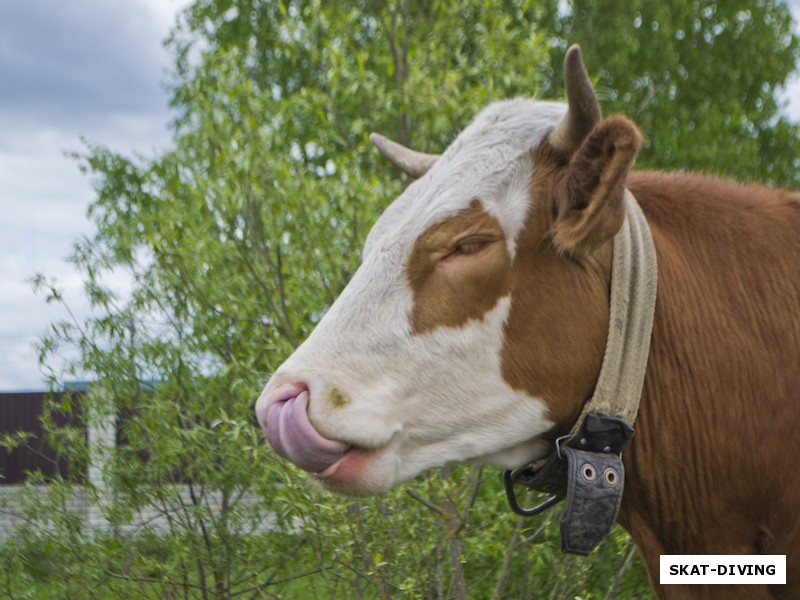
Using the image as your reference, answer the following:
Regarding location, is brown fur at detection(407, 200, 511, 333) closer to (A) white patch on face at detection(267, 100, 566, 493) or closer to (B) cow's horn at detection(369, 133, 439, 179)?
(A) white patch on face at detection(267, 100, 566, 493)

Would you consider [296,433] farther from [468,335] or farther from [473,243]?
[473,243]

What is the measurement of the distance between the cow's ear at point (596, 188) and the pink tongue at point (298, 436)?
74 centimetres

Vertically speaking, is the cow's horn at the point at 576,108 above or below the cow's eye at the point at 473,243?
above

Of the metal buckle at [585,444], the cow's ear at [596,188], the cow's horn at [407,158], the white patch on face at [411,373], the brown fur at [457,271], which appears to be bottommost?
the metal buckle at [585,444]

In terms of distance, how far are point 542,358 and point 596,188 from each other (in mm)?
434

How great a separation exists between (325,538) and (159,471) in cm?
107

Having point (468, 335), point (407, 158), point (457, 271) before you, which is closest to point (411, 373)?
point (468, 335)

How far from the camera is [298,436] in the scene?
7.49 feet

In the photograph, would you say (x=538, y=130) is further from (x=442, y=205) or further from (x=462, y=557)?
(x=462, y=557)

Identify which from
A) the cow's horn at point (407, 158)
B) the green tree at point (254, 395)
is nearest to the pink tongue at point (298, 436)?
the cow's horn at point (407, 158)

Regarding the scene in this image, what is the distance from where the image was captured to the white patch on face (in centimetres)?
238

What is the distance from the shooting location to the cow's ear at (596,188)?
7.34 ft

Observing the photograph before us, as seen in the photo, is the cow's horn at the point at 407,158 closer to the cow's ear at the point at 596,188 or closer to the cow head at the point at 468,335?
the cow head at the point at 468,335

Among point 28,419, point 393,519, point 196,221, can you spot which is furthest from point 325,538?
point 28,419
